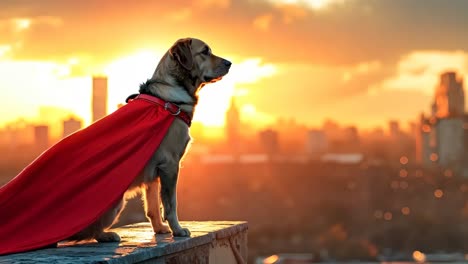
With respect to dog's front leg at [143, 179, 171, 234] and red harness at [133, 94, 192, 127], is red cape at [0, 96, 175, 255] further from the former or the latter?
Result: dog's front leg at [143, 179, 171, 234]

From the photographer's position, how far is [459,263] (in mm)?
78562

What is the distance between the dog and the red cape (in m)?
0.13

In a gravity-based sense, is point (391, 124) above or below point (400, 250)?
above

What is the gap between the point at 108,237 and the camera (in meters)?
7.20

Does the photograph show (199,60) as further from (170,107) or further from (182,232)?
(182,232)

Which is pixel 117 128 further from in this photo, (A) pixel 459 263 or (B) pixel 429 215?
(B) pixel 429 215

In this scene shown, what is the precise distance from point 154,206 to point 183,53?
1.32m

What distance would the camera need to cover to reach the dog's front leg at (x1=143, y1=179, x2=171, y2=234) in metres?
7.56

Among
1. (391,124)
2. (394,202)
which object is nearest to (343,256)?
(394,202)

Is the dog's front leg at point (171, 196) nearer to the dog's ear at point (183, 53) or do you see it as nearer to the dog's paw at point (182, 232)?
the dog's paw at point (182, 232)

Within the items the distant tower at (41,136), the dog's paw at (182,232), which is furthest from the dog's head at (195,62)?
the distant tower at (41,136)

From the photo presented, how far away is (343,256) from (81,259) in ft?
290

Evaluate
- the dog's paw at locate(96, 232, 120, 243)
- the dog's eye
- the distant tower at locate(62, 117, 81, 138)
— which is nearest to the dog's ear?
the dog's eye

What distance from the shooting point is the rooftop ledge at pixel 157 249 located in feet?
20.1
